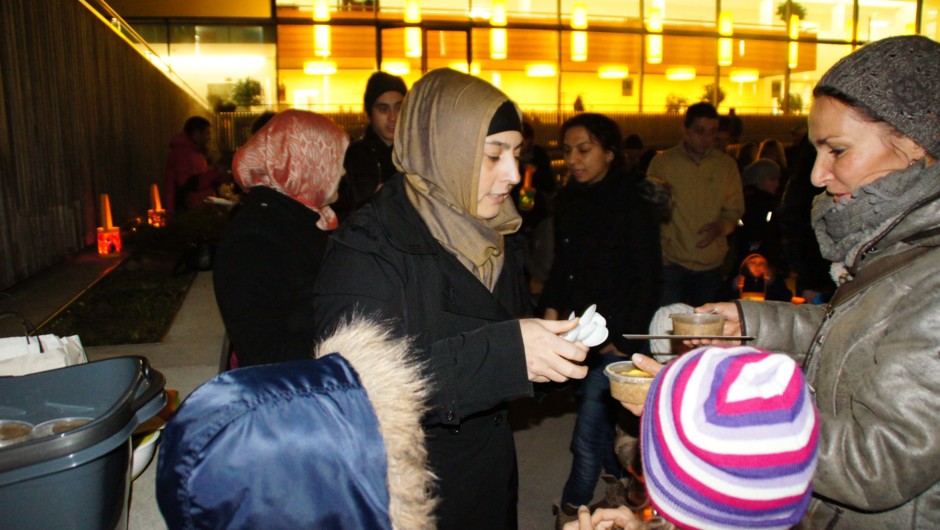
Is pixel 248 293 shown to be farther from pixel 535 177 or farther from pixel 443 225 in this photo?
pixel 535 177

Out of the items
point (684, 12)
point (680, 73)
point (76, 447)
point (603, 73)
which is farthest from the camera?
point (680, 73)

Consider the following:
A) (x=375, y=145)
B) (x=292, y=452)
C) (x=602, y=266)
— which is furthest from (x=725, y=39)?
(x=292, y=452)

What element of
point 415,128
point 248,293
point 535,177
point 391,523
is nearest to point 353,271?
point 415,128

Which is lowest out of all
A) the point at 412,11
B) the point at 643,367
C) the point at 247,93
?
the point at 643,367

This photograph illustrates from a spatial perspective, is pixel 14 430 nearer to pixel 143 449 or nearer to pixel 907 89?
pixel 143 449

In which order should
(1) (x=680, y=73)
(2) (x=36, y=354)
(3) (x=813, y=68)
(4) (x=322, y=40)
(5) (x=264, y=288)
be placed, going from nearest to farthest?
(2) (x=36, y=354)
(5) (x=264, y=288)
(4) (x=322, y=40)
(1) (x=680, y=73)
(3) (x=813, y=68)

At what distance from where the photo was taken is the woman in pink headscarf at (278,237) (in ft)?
8.10

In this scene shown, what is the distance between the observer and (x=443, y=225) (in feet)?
6.57

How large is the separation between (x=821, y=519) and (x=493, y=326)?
35.5 inches

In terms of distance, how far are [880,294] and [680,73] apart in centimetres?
1906

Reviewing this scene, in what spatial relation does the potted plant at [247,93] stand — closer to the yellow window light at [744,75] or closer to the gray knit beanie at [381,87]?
the yellow window light at [744,75]

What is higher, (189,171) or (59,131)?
(59,131)

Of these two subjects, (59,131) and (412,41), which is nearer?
(59,131)

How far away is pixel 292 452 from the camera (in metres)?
0.95
